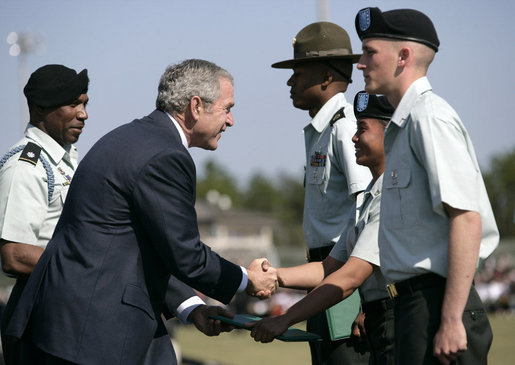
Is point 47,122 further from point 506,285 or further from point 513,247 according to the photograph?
point 513,247

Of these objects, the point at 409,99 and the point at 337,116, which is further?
the point at 337,116

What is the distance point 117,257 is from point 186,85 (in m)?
0.99

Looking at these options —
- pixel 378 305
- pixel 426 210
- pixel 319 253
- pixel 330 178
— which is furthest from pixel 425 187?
pixel 319 253

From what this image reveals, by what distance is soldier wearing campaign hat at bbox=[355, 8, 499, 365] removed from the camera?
287 cm

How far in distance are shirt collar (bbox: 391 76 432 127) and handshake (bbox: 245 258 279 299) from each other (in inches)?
54.5

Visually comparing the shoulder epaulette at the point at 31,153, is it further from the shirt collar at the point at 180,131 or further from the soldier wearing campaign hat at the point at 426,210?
the soldier wearing campaign hat at the point at 426,210

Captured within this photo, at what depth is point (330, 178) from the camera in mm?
4680

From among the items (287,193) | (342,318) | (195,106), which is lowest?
(287,193)

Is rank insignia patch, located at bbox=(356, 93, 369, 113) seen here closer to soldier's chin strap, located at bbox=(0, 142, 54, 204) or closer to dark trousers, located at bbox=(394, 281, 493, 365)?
dark trousers, located at bbox=(394, 281, 493, 365)

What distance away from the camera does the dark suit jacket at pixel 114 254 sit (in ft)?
11.0

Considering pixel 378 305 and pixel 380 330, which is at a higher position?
pixel 378 305

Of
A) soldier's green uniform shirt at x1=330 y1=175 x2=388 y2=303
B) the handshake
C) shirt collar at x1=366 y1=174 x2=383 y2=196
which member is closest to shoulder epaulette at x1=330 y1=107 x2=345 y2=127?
soldier's green uniform shirt at x1=330 y1=175 x2=388 y2=303

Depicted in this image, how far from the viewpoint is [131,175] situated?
341 cm

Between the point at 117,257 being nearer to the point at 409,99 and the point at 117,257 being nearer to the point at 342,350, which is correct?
the point at 409,99
